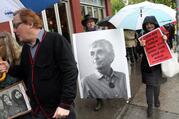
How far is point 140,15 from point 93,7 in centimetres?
893

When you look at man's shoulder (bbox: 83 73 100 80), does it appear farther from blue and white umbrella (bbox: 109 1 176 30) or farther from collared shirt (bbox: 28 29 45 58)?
collared shirt (bbox: 28 29 45 58)

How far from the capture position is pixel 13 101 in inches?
146

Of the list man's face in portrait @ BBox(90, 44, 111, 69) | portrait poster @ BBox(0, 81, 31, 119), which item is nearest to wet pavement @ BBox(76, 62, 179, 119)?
man's face in portrait @ BBox(90, 44, 111, 69)

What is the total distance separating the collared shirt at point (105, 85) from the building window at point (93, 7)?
700 cm

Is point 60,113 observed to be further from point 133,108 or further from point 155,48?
point 133,108

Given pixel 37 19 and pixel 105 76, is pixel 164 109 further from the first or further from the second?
pixel 37 19

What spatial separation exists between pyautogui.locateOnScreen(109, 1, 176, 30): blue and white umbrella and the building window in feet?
20.6

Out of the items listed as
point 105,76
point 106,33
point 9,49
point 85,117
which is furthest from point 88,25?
point 9,49

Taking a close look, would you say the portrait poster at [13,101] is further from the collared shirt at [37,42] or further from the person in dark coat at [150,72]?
the person in dark coat at [150,72]

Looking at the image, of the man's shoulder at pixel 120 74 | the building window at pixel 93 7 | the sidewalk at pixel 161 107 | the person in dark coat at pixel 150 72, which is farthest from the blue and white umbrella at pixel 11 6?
the building window at pixel 93 7

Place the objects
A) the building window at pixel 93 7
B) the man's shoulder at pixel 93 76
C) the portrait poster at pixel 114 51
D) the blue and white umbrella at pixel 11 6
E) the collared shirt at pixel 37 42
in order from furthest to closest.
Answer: the building window at pixel 93 7, the man's shoulder at pixel 93 76, the portrait poster at pixel 114 51, the blue and white umbrella at pixel 11 6, the collared shirt at pixel 37 42

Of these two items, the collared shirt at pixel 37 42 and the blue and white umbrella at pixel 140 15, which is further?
the blue and white umbrella at pixel 140 15

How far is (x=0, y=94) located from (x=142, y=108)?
3.69 meters

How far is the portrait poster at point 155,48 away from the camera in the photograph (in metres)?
6.05
